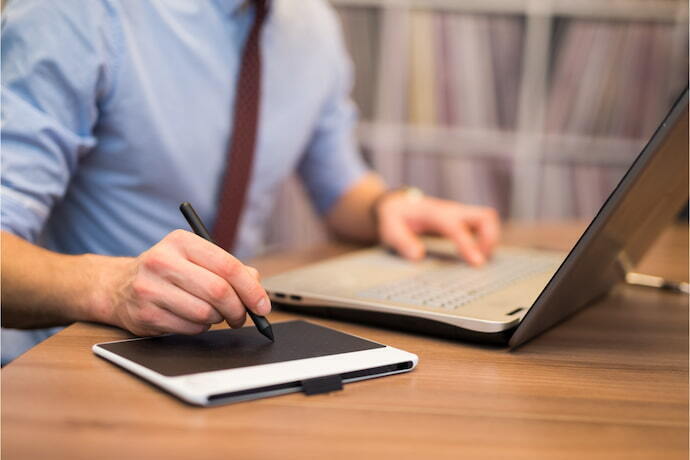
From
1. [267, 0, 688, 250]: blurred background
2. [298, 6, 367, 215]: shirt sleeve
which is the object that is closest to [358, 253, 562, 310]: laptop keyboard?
[298, 6, 367, 215]: shirt sleeve

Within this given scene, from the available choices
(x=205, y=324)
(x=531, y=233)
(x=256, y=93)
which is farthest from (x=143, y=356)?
(x=531, y=233)

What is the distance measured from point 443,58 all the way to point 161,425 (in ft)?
6.87

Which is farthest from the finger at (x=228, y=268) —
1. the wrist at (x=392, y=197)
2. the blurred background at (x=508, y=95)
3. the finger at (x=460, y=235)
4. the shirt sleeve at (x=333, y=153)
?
the blurred background at (x=508, y=95)

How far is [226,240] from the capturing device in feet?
3.54

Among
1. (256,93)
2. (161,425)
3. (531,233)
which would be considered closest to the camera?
(161,425)

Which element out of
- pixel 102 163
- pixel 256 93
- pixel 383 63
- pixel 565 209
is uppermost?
pixel 383 63

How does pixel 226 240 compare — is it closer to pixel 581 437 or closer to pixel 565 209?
pixel 581 437

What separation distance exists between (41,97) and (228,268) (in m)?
0.40

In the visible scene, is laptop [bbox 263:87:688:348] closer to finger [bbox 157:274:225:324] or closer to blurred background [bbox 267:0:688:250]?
finger [bbox 157:274:225:324]

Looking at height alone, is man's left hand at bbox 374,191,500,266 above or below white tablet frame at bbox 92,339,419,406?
above

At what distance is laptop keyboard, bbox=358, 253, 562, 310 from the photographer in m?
0.68

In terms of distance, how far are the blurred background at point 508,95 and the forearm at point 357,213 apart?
91 centimetres

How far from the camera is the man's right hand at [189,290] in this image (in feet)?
1.84

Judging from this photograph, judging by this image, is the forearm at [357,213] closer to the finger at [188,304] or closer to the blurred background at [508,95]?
the finger at [188,304]
